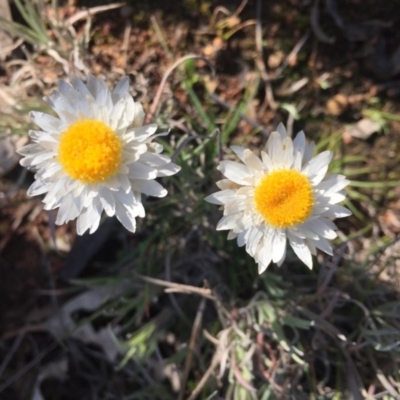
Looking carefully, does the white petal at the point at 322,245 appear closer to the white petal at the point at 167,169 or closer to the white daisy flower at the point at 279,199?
the white daisy flower at the point at 279,199

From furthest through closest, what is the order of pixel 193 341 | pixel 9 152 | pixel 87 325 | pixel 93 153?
1. pixel 87 325
2. pixel 9 152
3. pixel 193 341
4. pixel 93 153

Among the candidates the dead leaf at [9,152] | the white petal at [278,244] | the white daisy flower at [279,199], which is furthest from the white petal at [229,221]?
the dead leaf at [9,152]

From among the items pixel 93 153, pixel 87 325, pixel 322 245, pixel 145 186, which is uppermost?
pixel 93 153

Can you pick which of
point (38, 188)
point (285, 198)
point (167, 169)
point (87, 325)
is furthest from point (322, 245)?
A: point (87, 325)

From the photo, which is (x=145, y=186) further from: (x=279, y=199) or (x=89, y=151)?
(x=279, y=199)

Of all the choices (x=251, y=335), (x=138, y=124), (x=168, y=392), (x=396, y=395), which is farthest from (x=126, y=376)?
(x=138, y=124)
